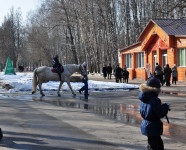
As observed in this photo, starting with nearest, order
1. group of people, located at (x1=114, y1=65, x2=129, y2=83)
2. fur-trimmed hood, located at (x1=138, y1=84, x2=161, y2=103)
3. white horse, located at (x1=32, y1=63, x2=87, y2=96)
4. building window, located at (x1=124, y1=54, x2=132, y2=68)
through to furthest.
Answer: fur-trimmed hood, located at (x1=138, y1=84, x2=161, y2=103)
white horse, located at (x1=32, y1=63, x2=87, y2=96)
group of people, located at (x1=114, y1=65, x2=129, y2=83)
building window, located at (x1=124, y1=54, x2=132, y2=68)

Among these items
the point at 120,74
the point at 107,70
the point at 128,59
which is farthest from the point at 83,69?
the point at 128,59

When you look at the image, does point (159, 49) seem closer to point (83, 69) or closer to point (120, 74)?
point (120, 74)

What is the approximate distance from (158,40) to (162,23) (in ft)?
5.52

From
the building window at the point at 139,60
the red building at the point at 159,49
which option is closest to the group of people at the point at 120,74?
the red building at the point at 159,49

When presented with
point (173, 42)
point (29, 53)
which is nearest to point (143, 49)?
point (173, 42)

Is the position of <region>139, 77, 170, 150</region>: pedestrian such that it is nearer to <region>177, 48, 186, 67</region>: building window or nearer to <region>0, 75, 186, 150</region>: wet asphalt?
<region>0, 75, 186, 150</region>: wet asphalt

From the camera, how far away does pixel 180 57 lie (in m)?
31.6

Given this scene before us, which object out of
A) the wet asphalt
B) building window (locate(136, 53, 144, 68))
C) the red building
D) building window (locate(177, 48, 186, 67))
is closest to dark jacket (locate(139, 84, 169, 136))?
Answer: the wet asphalt

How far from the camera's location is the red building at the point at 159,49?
3136 centimetres

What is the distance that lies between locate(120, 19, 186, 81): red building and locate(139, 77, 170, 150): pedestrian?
22.6 meters

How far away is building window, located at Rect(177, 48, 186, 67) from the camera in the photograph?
31141mm

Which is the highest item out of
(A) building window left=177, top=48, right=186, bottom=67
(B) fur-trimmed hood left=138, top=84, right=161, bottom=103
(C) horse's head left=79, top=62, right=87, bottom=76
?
(A) building window left=177, top=48, right=186, bottom=67

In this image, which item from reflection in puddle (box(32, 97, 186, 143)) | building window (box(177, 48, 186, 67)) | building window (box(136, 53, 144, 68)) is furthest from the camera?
building window (box(136, 53, 144, 68))

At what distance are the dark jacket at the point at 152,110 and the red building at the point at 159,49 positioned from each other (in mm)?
22574
